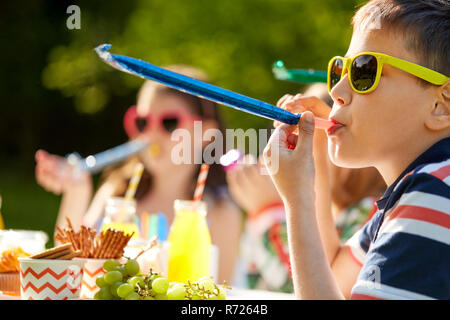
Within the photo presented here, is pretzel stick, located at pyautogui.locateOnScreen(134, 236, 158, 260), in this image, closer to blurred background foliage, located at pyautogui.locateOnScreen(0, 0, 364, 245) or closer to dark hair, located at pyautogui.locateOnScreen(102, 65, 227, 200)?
blurred background foliage, located at pyautogui.locateOnScreen(0, 0, 364, 245)

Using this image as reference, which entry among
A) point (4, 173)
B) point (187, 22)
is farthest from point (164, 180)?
point (4, 173)

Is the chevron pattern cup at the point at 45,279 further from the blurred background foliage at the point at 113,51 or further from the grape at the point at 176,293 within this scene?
the blurred background foliage at the point at 113,51

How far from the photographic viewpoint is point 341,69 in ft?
4.25

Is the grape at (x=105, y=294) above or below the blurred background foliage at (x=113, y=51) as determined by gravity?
below

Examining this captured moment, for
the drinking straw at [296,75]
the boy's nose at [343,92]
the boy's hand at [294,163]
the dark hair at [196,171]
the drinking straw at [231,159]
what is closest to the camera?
the boy's hand at [294,163]

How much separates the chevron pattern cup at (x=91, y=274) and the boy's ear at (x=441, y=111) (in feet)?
2.74

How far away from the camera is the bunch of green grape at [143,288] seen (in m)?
1.29

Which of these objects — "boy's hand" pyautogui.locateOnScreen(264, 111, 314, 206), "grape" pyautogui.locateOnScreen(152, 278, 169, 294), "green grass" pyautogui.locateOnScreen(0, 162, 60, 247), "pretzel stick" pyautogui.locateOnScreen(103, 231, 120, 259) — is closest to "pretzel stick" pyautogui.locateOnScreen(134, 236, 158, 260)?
"pretzel stick" pyautogui.locateOnScreen(103, 231, 120, 259)

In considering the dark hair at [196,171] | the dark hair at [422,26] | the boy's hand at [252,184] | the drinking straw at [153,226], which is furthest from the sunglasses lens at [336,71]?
the dark hair at [196,171]

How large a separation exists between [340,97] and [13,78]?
41.2ft

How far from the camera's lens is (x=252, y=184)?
2.76m

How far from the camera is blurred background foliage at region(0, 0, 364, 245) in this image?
6.26 meters

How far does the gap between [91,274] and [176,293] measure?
0.97 ft

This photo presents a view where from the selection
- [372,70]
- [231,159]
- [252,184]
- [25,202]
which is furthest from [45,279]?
[25,202]
